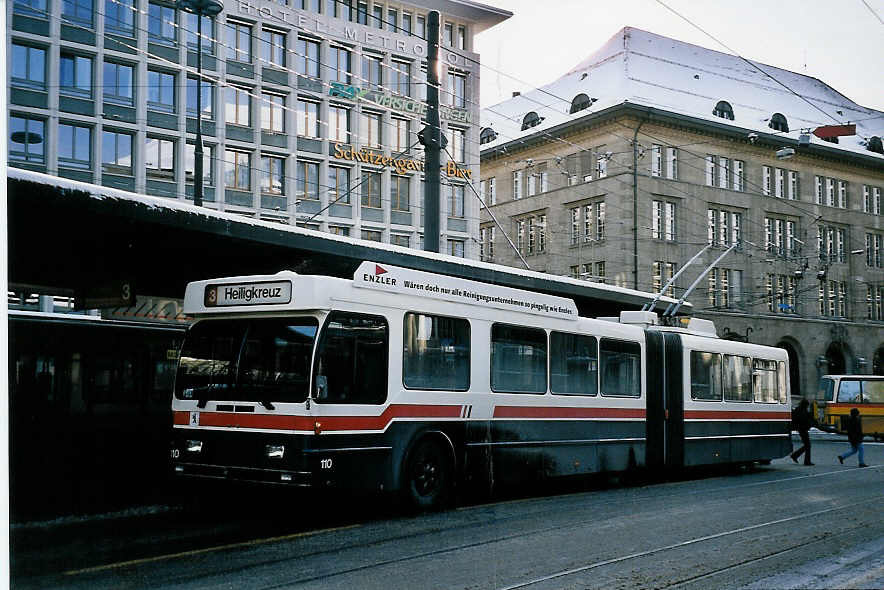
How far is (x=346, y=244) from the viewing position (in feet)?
53.1

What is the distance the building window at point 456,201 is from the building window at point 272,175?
9.86 meters

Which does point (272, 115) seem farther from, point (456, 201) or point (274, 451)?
point (274, 451)

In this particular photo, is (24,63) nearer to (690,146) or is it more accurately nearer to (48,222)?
(48,222)

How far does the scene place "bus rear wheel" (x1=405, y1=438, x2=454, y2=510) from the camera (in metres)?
12.1

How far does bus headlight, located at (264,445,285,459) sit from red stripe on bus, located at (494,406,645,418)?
384 centimetres

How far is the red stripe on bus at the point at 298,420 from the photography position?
10.7 meters

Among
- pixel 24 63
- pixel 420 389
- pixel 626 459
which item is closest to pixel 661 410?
pixel 626 459

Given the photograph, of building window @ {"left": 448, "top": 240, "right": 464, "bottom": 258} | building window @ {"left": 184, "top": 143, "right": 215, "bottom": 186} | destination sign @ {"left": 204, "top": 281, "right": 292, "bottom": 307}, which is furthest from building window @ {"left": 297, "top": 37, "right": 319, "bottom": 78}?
destination sign @ {"left": 204, "top": 281, "right": 292, "bottom": 307}

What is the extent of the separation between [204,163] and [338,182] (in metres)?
6.65

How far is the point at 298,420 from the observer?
10.7 meters

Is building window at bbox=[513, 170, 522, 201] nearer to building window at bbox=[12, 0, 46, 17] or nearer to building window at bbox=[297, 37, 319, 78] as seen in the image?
building window at bbox=[297, 37, 319, 78]

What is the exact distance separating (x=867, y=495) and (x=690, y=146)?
44.5 m

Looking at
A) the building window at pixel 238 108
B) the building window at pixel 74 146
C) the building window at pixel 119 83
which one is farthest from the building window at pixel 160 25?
the building window at pixel 74 146

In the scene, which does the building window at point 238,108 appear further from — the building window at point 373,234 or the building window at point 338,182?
the building window at point 373,234
